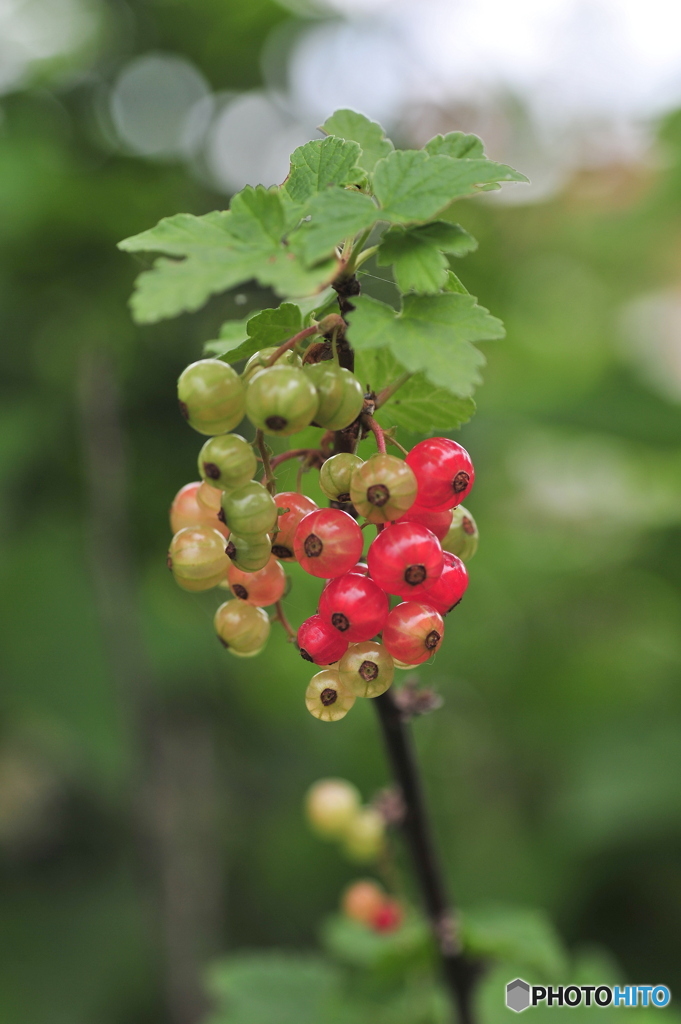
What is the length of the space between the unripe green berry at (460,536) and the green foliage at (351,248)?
0.21 meters

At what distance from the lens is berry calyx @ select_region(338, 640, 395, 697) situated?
0.77m

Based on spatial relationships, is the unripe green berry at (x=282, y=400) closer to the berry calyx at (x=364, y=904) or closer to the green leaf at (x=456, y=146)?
the green leaf at (x=456, y=146)

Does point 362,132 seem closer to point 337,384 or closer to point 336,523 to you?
point 337,384

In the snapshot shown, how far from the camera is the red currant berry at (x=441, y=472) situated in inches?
30.9

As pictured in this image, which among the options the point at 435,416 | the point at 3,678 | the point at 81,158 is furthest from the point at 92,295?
the point at 435,416

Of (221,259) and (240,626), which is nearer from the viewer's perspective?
(221,259)

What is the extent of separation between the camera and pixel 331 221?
0.69 m

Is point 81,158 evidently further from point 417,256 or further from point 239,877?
point 239,877

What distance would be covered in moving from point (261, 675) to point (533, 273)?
2625 millimetres

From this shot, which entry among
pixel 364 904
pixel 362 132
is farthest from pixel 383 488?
pixel 364 904

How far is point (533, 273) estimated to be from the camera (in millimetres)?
4316

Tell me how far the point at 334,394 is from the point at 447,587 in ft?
0.78

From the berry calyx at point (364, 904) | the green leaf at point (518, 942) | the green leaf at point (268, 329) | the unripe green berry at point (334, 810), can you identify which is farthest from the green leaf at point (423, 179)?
the berry calyx at point (364, 904)

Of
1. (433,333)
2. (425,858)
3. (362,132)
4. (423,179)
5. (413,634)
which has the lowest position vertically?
(425,858)
